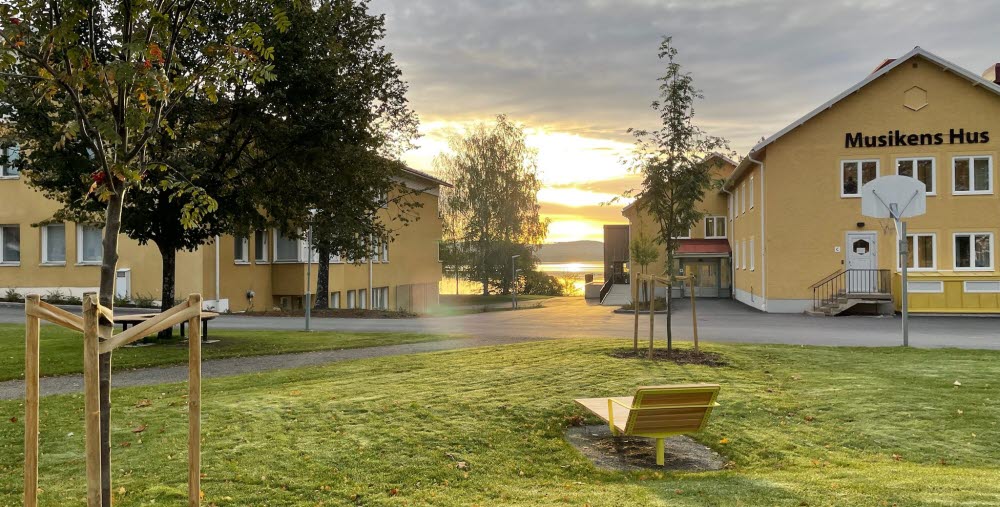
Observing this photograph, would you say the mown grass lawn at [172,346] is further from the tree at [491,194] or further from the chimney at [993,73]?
the tree at [491,194]

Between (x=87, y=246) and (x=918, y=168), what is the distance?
34331 millimetres

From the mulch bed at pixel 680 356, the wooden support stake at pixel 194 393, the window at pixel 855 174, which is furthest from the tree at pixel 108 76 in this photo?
the window at pixel 855 174

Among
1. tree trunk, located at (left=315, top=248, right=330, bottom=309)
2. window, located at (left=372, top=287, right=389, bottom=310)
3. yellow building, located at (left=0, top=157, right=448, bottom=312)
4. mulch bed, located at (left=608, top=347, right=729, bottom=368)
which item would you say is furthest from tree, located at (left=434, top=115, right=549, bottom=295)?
mulch bed, located at (left=608, top=347, right=729, bottom=368)

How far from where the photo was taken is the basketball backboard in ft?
66.6

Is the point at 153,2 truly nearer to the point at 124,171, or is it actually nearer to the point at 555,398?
the point at 124,171

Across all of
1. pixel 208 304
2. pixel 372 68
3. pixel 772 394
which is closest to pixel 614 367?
pixel 772 394

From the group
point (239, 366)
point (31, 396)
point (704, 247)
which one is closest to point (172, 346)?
point (239, 366)

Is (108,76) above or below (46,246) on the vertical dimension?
above

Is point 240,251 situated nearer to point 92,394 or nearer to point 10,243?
point 10,243

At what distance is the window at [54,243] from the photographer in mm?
32750

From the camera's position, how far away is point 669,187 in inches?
623

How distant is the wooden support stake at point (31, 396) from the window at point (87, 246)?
3107 centimetres

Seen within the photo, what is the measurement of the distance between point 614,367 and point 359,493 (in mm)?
7169

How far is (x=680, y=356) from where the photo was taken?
1439 cm
